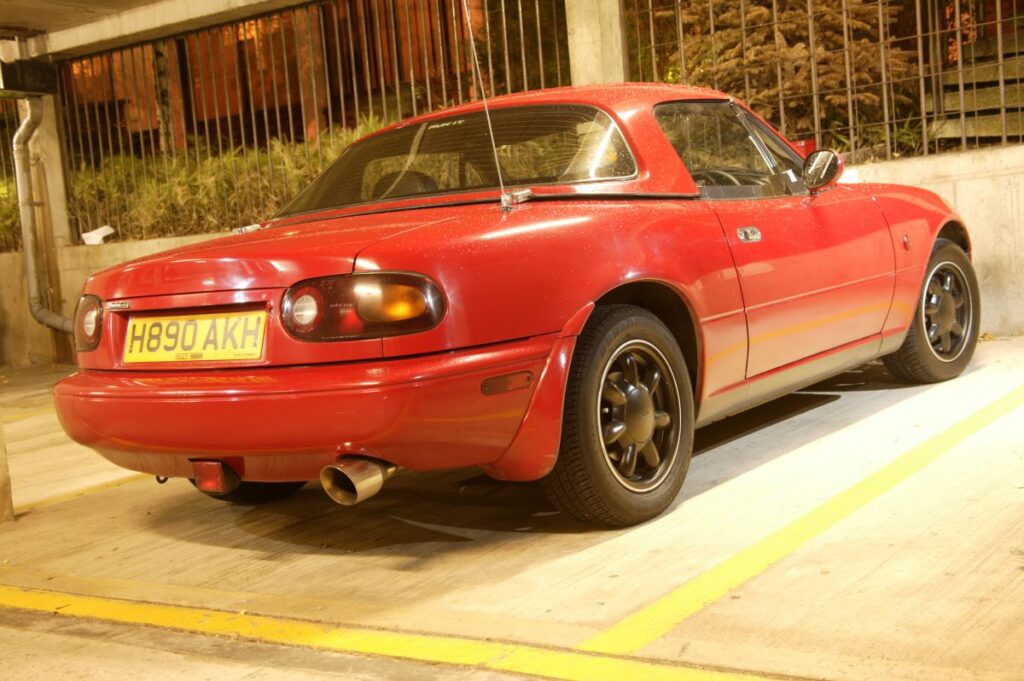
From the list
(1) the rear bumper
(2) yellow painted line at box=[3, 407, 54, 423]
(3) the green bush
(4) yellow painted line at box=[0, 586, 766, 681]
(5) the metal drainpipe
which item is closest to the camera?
(4) yellow painted line at box=[0, 586, 766, 681]

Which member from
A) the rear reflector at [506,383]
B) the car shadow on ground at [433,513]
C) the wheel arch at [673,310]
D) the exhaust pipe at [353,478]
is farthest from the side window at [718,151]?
the exhaust pipe at [353,478]

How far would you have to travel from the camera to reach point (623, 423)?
3750 mm

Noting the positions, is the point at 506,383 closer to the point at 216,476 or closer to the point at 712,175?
the point at 216,476

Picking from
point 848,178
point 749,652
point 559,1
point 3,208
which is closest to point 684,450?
point 749,652

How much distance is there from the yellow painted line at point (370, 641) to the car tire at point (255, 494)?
3.26ft

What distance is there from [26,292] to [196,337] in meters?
9.44

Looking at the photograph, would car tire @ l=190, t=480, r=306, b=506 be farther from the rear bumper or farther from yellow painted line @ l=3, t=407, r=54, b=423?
yellow painted line @ l=3, t=407, r=54, b=423

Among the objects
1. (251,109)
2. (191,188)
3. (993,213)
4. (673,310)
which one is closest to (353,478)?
(673,310)

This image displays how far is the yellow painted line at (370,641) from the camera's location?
2.64 meters

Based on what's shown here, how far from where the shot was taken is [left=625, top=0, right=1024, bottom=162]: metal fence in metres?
8.16

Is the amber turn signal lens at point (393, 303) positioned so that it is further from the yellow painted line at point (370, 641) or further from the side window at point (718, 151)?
the side window at point (718, 151)

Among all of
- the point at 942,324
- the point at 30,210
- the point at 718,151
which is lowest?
the point at 942,324

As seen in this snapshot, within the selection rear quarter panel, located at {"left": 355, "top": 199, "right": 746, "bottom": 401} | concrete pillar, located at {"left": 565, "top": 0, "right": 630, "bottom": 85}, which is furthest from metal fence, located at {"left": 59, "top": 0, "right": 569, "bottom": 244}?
rear quarter panel, located at {"left": 355, "top": 199, "right": 746, "bottom": 401}

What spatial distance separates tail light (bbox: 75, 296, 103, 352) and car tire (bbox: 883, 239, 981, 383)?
369 centimetres
